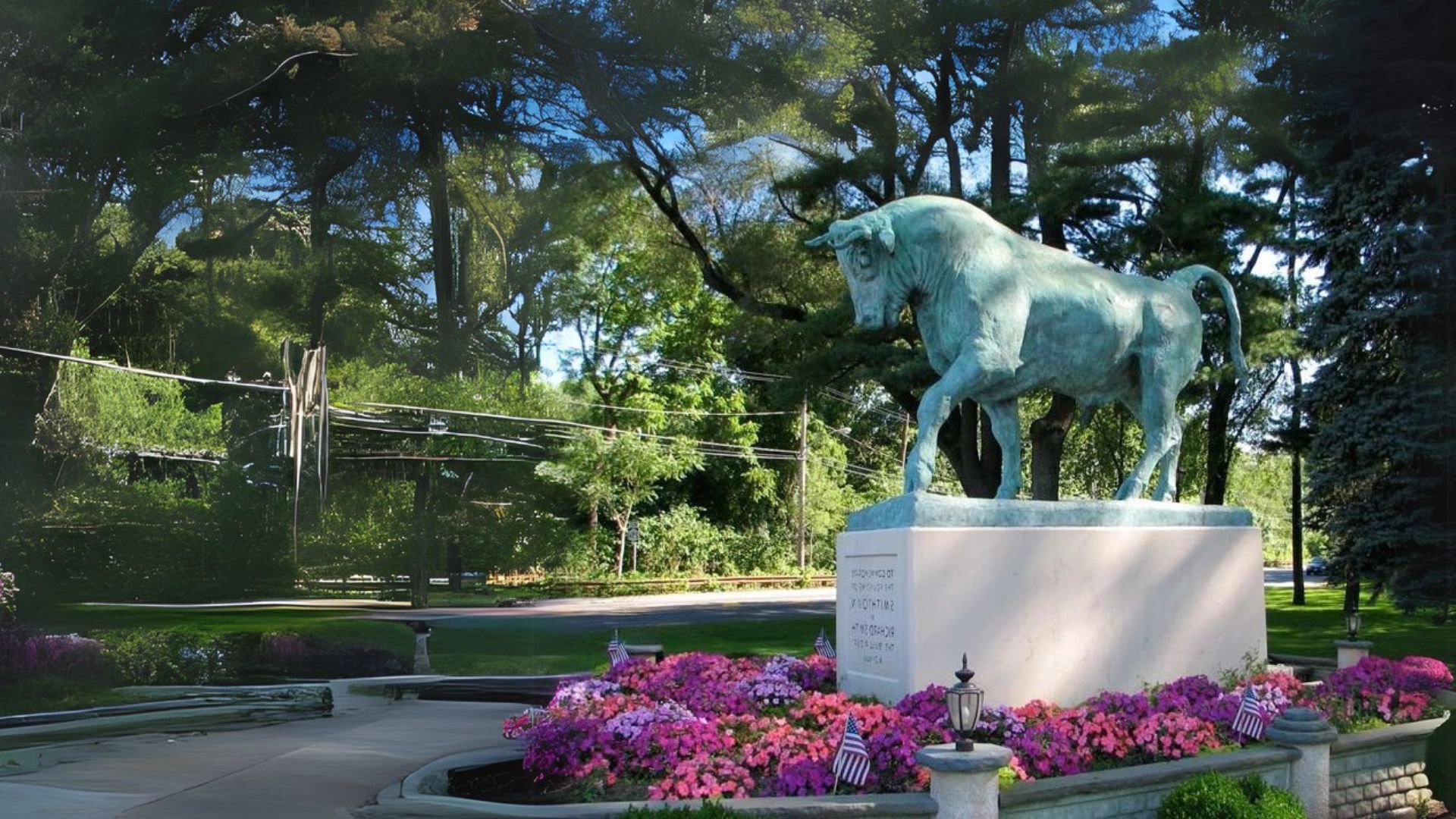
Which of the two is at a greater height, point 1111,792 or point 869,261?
point 869,261

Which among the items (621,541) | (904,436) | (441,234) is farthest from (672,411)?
(904,436)

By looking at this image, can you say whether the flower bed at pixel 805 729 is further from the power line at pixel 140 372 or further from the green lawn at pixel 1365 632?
the power line at pixel 140 372

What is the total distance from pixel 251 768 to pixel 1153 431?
7.81 meters

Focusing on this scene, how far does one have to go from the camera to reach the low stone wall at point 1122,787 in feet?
20.8

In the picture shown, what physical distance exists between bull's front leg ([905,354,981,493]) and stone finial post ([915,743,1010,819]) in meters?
2.55

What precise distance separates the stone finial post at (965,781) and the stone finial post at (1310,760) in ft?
9.70

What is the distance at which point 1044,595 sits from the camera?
809cm

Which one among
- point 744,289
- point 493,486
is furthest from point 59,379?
point 744,289

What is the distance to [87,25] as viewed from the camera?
17406mm

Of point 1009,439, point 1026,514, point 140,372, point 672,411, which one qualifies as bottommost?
point 1026,514

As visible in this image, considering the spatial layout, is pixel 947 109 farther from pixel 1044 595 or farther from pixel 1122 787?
pixel 1122 787

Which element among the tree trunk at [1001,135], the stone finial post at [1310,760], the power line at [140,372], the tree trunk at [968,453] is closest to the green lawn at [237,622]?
the power line at [140,372]

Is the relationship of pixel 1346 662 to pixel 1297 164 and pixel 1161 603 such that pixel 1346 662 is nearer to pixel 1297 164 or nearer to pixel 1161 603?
pixel 1161 603

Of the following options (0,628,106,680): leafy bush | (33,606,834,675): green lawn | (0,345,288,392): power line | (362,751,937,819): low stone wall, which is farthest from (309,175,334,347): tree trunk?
(362,751,937,819): low stone wall
